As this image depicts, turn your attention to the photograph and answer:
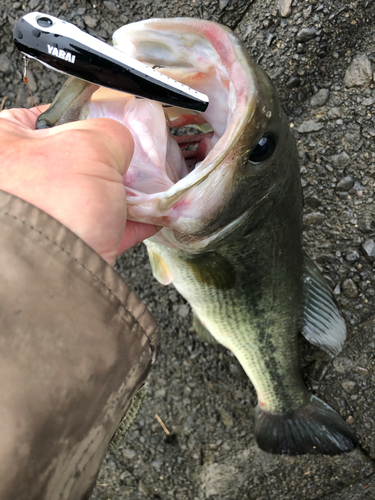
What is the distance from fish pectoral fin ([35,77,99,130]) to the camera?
1.02 meters

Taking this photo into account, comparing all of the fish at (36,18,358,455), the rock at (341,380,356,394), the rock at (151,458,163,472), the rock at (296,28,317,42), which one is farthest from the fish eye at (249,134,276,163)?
the rock at (151,458,163,472)

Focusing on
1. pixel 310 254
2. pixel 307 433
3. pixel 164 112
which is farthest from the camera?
pixel 310 254

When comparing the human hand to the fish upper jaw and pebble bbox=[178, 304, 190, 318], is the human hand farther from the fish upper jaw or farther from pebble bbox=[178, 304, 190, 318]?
pebble bbox=[178, 304, 190, 318]

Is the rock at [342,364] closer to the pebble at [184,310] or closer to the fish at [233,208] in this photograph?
the fish at [233,208]

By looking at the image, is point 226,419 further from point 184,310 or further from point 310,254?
point 310,254

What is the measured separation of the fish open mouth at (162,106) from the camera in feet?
3.58

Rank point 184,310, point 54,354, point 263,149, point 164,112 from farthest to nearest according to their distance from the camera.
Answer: point 184,310, point 164,112, point 263,149, point 54,354

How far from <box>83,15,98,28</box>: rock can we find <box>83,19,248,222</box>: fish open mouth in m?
1.02

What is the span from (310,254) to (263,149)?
103 centimetres

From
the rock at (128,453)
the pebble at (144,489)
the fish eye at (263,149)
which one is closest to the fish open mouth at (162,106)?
the fish eye at (263,149)

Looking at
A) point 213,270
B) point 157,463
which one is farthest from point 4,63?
point 157,463

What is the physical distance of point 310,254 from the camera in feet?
6.79

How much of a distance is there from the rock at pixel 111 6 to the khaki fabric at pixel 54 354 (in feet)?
5.48

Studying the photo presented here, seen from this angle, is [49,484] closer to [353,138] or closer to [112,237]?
[112,237]
